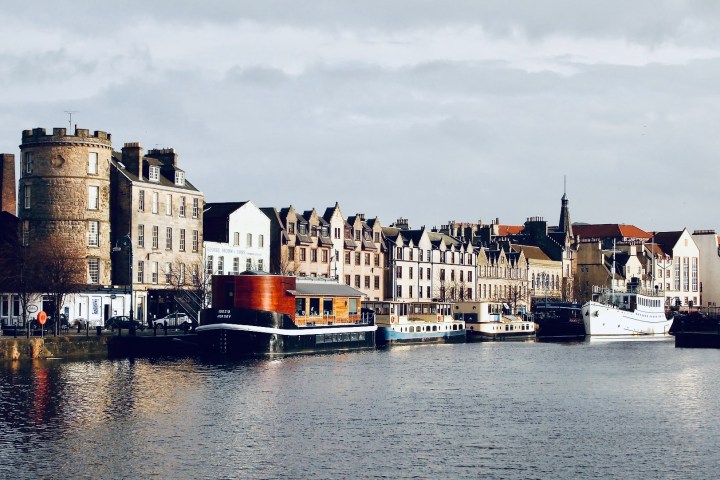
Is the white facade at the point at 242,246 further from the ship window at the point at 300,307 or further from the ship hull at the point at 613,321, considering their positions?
the ship hull at the point at 613,321

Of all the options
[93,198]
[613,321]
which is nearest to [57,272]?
[93,198]

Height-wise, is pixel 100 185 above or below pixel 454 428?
above

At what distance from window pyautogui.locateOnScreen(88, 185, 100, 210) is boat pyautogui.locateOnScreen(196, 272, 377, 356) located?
67.0ft

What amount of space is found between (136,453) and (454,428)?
1372cm

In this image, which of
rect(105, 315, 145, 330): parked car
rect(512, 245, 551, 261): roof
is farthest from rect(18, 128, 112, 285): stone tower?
rect(512, 245, 551, 261): roof

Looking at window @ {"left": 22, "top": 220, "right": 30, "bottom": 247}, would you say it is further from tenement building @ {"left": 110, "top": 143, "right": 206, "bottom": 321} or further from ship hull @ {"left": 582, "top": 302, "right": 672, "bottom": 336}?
ship hull @ {"left": 582, "top": 302, "right": 672, "bottom": 336}

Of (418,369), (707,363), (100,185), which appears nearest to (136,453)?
(418,369)

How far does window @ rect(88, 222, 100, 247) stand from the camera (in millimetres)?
100500

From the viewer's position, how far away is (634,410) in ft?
181

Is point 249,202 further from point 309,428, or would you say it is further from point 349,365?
point 309,428

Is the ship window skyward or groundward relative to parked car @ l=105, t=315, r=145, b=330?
skyward

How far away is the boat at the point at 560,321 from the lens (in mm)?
132625

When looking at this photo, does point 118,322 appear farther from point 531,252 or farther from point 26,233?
point 531,252

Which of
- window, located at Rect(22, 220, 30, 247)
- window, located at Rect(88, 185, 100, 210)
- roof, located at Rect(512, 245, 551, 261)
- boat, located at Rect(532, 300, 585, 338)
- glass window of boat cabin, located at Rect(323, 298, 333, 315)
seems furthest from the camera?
roof, located at Rect(512, 245, 551, 261)
